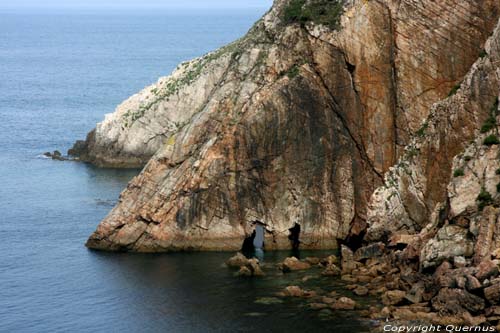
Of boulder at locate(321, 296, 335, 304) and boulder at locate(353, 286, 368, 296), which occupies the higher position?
boulder at locate(353, 286, 368, 296)

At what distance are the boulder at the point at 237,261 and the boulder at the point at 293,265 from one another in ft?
10.0

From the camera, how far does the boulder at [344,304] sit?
261 feet

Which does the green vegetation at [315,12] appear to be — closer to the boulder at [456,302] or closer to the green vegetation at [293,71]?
the green vegetation at [293,71]

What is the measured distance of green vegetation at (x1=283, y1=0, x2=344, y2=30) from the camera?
99.6 metres

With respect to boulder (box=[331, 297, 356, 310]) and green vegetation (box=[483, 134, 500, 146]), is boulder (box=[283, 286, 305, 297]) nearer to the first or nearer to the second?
boulder (box=[331, 297, 356, 310])

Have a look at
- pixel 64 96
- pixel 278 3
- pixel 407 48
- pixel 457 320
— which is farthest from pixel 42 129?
pixel 457 320

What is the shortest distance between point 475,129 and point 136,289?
2729 centimetres

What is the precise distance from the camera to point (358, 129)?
99.7 m

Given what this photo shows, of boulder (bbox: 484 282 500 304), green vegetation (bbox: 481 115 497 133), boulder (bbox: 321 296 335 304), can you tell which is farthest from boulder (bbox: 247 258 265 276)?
boulder (bbox: 484 282 500 304)

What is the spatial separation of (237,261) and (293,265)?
444 centimetres

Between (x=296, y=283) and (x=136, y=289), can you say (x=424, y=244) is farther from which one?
(x=136, y=289)

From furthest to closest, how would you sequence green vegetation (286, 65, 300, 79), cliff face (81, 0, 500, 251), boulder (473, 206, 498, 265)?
green vegetation (286, 65, 300, 79) < cliff face (81, 0, 500, 251) < boulder (473, 206, 498, 265)

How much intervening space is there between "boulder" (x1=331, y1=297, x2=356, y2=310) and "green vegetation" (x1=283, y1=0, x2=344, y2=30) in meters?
27.8

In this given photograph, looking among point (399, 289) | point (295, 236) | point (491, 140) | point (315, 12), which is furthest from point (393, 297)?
point (315, 12)
